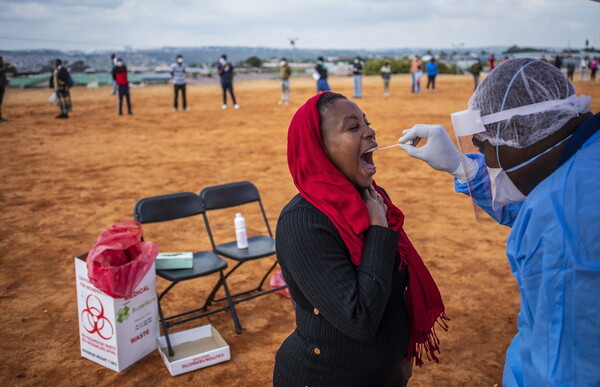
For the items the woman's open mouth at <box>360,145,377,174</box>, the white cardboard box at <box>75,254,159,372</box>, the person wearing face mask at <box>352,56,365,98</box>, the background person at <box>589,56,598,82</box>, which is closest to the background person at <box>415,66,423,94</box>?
the person wearing face mask at <box>352,56,365,98</box>

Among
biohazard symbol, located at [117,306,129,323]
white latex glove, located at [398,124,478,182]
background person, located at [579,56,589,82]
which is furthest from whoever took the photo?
background person, located at [579,56,589,82]

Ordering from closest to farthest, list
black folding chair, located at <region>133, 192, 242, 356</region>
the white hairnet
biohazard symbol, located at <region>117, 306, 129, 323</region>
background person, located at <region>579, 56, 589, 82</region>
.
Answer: the white hairnet → biohazard symbol, located at <region>117, 306, 129, 323</region> → black folding chair, located at <region>133, 192, 242, 356</region> → background person, located at <region>579, 56, 589, 82</region>

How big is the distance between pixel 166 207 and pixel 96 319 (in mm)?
1340

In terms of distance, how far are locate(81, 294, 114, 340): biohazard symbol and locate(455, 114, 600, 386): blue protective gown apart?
128 inches

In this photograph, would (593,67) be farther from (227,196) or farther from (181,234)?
(227,196)

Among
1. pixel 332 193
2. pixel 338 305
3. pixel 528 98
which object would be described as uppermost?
pixel 528 98

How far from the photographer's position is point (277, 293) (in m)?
5.30

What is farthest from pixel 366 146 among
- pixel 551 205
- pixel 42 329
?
pixel 42 329

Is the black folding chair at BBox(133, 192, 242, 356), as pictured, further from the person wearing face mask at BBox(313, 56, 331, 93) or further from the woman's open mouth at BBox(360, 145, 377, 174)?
the person wearing face mask at BBox(313, 56, 331, 93)

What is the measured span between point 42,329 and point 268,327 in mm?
2078

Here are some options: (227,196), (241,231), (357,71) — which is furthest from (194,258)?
(357,71)

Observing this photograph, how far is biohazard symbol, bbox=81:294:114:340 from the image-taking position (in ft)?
12.9

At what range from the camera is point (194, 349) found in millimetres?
4238

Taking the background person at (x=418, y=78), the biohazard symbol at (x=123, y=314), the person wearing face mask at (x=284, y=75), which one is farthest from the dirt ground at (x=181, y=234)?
the background person at (x=418, y=78)
